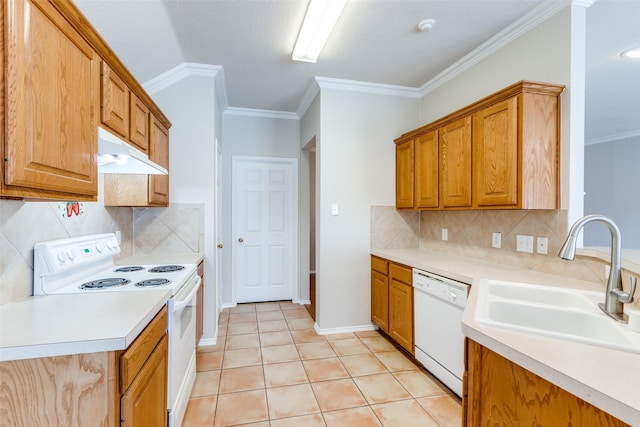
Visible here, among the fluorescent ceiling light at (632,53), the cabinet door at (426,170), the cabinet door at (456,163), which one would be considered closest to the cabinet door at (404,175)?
the cabinet door at (426,170)

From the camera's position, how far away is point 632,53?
2.62m

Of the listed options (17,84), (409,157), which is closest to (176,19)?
(17,84)

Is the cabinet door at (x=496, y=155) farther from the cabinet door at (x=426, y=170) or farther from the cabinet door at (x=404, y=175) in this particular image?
the cabinet door at (x=404, y=175)

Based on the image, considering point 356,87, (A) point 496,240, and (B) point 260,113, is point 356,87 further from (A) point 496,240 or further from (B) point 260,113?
(A) point 496,240

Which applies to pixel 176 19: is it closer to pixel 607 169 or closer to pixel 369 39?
pixel 369 39

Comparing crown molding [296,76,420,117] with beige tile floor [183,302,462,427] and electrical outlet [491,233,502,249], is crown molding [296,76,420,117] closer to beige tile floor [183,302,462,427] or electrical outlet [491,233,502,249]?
electrical outlet [491,233,502,249]

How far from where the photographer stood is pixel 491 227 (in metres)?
2.51

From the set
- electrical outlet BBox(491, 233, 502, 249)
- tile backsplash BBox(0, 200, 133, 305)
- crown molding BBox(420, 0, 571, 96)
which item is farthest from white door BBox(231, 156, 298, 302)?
electrical outlet BBox(491, 233, 502, 249)

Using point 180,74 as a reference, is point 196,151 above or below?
below

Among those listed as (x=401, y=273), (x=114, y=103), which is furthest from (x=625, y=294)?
(x=114, y=103)

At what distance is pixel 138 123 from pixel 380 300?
2544mm

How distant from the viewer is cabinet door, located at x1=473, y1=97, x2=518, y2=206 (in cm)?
197

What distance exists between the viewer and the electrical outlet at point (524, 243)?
2.15 meters

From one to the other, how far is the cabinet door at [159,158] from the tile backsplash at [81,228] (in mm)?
A: 266
